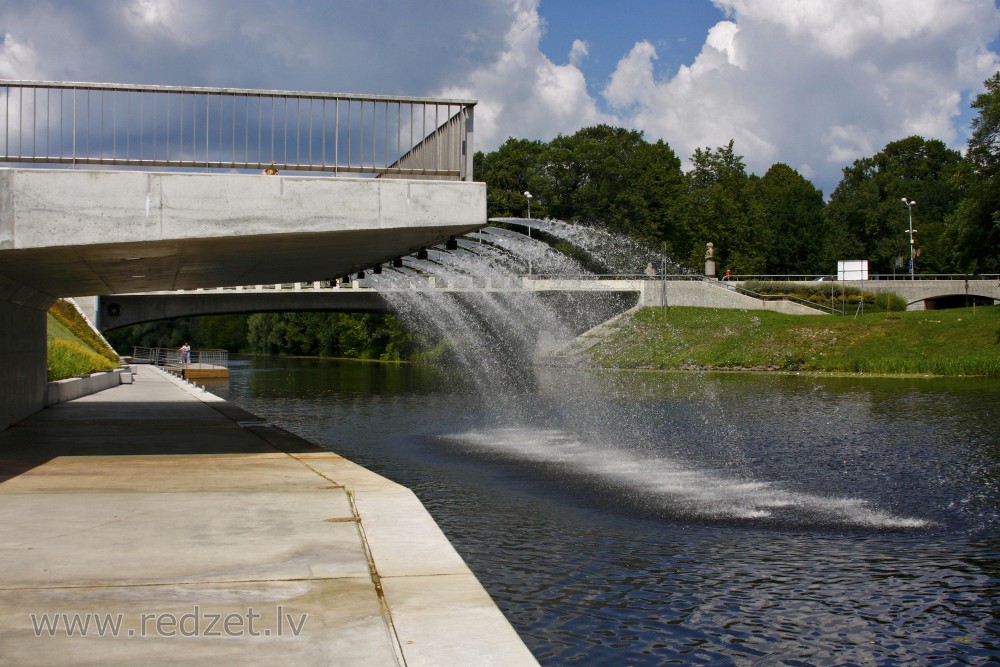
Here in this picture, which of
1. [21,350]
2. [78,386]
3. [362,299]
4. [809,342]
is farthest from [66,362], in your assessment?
[809,342]

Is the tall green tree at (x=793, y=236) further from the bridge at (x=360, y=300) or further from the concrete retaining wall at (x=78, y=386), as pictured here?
the concrete retaining wall at (x=78, y=386)

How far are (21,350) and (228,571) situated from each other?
14.9m

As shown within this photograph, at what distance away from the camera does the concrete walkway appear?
227 inches

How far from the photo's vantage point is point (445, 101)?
1493 cm

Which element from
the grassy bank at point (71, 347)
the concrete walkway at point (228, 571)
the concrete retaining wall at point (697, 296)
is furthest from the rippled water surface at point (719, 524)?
the concrete retaining wall at point (697, 296)

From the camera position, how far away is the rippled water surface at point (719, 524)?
8.20 meters

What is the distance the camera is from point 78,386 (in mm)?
29578

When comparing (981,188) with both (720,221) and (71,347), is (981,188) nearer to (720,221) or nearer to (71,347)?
(720,221)

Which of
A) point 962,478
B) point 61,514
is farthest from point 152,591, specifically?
point 962,478

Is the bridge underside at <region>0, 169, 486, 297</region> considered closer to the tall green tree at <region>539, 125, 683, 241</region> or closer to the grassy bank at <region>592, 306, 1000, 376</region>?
the grassy bank at <region>592, 306, 1000, 376</region>

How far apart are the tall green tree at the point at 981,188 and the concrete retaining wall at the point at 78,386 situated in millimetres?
48276

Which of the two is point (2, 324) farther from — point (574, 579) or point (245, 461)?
point (574, 579)

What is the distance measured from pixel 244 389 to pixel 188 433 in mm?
30423


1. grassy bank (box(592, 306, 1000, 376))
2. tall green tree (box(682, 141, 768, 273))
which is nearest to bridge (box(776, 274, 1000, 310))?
grassy bank (box(592, 306, 1000, 376))
